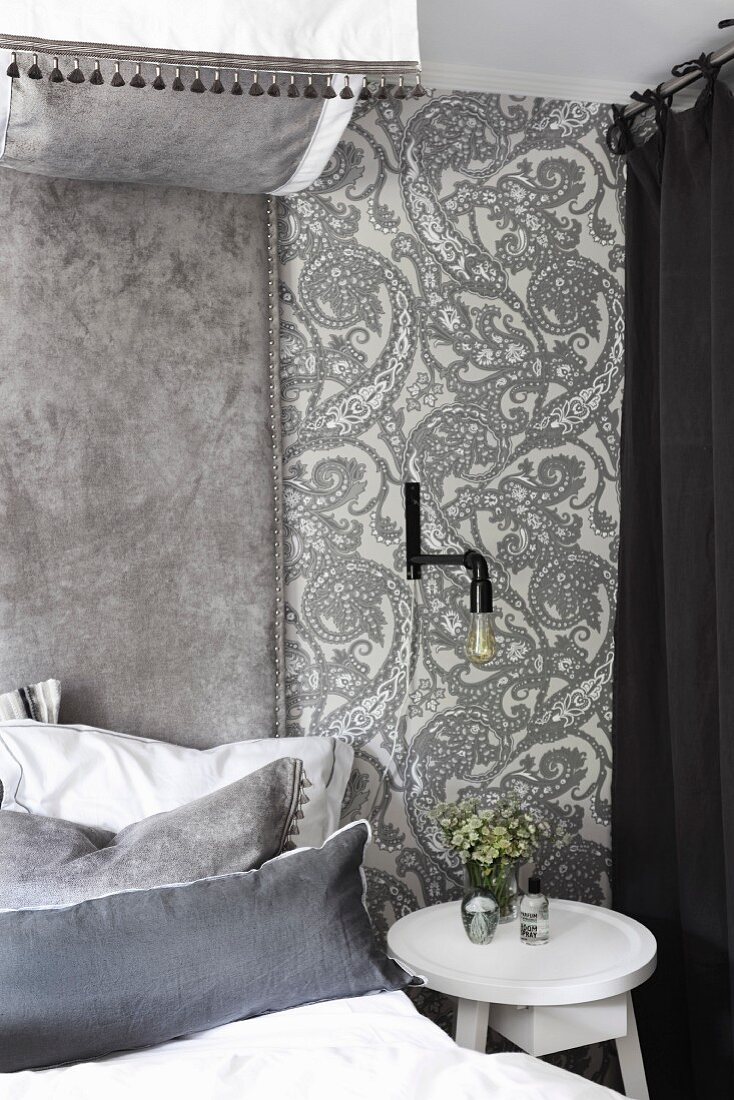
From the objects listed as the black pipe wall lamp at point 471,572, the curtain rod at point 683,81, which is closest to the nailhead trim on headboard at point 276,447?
the black pipe wall lamp at point 471,572

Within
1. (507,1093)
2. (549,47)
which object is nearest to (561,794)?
(507,1093)

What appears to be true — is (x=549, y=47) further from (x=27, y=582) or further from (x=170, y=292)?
(x=27, y=582)

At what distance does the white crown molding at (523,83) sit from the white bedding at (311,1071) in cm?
205

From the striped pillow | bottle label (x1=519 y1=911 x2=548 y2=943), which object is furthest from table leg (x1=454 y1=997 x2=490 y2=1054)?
the striped pillow

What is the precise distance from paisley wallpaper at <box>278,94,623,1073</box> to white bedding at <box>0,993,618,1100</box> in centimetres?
84

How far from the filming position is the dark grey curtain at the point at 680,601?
2252 mm

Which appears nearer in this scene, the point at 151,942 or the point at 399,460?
the point at 151,942

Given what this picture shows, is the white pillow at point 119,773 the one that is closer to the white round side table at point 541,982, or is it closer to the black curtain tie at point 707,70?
the white round side table at point 541,982

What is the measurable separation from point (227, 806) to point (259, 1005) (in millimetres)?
356

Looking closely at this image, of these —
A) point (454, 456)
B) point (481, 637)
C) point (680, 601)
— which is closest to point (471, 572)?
point (481, 637)

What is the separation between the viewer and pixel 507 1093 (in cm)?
138

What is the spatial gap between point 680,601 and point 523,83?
1308 mm

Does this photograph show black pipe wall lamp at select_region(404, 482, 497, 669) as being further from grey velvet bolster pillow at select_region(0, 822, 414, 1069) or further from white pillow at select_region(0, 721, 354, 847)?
grey velvet bolster pillow at select_region(0, 822, 414, 1069)

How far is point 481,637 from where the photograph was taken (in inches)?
90.4
